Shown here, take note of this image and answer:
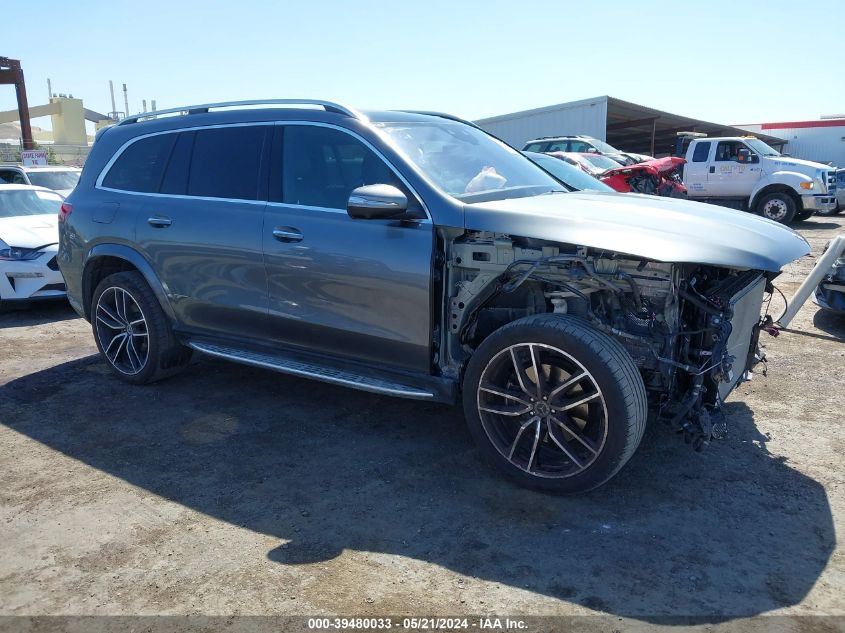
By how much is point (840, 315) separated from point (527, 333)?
5.06 metres

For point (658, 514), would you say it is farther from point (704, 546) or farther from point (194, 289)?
point (194, 289)

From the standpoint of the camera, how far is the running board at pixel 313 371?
3844 mm

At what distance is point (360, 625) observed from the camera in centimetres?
256

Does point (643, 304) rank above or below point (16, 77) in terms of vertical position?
below

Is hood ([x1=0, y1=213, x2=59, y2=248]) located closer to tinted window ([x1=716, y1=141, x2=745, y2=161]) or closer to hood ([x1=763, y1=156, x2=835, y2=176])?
tinted window ([x1=716, y1=141, x2=745, y2=161])

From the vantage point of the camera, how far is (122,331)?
529 cm

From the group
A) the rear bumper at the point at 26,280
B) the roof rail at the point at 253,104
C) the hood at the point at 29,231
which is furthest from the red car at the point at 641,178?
the roof rail at the point at 253,104

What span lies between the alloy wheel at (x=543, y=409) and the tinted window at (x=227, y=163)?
2009mm

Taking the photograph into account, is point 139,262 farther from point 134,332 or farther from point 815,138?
point 815,138

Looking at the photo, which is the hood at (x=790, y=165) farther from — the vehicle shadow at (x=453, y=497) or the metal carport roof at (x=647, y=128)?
the vehicle shadow at (x=453, y=497)

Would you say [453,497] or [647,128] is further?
[647,128]

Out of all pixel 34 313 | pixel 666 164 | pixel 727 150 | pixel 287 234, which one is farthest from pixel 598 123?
pixel 287 234

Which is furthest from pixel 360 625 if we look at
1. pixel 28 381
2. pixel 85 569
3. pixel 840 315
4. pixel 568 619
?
pixel 840 315

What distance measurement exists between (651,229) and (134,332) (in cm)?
378
